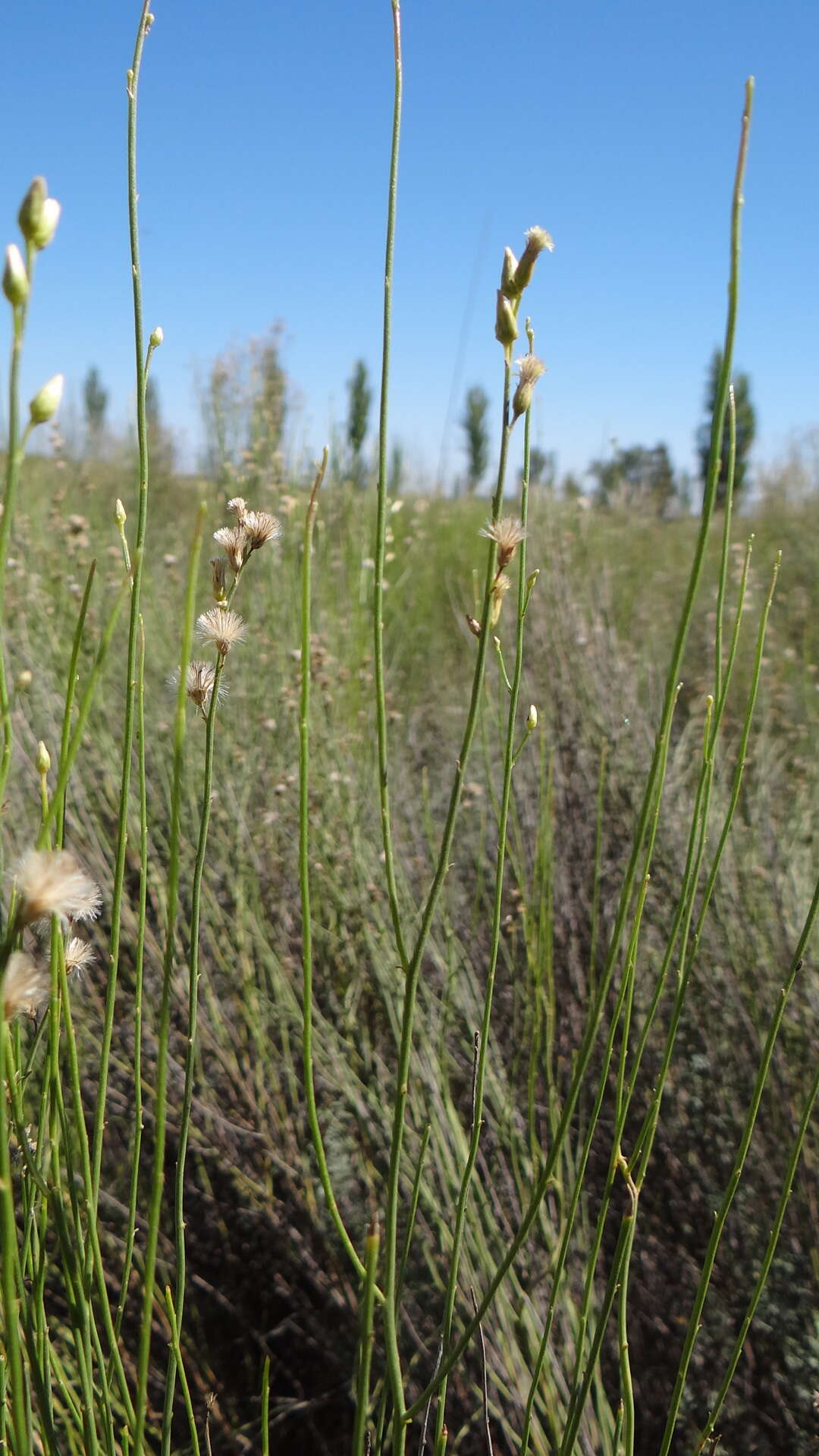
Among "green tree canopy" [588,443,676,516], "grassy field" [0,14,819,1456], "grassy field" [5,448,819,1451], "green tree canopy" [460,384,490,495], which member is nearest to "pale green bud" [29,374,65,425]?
"grassy field" [0,14,819,1456]

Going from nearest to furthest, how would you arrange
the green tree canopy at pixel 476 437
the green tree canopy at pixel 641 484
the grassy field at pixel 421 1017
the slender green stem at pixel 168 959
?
the slender green stem at pixel 168 959 < the grassy field at pixel 421 1017 < the green tree canopy at pixel 641 484 < the green tree canopy at pixel 476 437

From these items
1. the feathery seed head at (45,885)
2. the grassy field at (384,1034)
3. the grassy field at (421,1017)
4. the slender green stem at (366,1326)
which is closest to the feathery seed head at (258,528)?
the grassy field at (384,1034)

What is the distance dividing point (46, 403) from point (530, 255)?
30 cm

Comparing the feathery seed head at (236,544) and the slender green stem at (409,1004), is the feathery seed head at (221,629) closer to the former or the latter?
the feathery seed head at (236,544)

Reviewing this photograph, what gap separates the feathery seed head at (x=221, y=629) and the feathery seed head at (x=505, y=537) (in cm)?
17

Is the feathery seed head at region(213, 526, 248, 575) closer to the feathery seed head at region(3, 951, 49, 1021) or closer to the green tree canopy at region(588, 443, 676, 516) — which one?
the feathery seed head at region(3, 951, 49, 1021)

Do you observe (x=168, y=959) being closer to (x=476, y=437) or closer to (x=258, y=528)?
(x=258, y=528)

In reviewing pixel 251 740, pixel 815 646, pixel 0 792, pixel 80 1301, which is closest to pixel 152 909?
pixel 251 740

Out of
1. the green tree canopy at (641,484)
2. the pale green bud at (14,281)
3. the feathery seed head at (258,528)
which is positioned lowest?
the feathery seed head at (258,528)

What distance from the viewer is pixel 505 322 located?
0.58 metres

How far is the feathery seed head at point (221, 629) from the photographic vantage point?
0.60 meters

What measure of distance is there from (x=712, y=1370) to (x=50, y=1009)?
1454 mm

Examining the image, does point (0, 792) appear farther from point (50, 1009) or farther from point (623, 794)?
point (623, 794)

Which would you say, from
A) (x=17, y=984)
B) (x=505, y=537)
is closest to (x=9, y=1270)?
(x=17, y=984)
